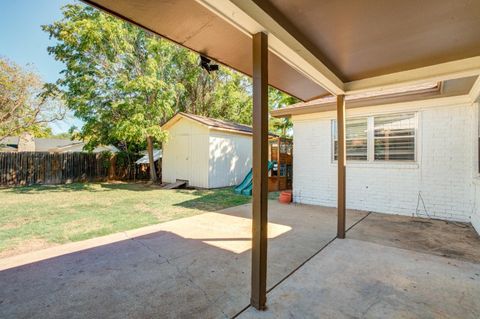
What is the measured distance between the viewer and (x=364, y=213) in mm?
5996

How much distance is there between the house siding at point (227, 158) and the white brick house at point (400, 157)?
4.35 metres

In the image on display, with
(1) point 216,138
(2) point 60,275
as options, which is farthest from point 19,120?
(2) point 60,275

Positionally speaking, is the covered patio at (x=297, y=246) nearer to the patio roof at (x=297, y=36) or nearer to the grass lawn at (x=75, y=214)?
the patio roof at (x=297, y=36)

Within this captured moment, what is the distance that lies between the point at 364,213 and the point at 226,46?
5.44 m

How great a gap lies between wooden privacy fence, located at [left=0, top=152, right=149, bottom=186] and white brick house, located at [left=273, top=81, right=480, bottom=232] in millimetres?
10807

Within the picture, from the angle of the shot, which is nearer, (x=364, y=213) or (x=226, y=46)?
(x=226, y=46)

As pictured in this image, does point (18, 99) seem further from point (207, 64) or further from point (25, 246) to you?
point (207, 64)

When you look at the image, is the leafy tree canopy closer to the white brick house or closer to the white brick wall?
the white brick house

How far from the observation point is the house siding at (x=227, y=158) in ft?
34.9

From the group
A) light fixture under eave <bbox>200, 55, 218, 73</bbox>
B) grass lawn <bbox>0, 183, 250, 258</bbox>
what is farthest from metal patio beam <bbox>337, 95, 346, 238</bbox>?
grass lawn <bbox>0, 183, 250, 258</bbox>

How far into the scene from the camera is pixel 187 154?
1137 centimetres

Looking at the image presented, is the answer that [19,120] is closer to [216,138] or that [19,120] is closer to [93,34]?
[93,34]

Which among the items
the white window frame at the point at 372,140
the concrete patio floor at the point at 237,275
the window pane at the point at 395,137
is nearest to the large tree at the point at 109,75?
the concrete patio floor at the point at 237,275

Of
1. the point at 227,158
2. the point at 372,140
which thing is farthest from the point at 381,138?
the point at 227,158
